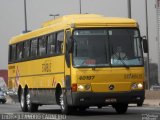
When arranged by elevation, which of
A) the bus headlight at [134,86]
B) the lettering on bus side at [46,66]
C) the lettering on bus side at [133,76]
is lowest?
the bus headlight at [134,86]

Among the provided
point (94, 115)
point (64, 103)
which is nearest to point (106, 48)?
point (64, 103)

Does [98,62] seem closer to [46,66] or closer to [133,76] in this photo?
[133,76]

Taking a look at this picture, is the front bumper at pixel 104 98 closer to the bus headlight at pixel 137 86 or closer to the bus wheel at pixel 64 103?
the bus headlight at pixel 137 86

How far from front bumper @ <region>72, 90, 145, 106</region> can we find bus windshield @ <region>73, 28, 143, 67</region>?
3.33ft

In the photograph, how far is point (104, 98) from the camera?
23672 millimetres

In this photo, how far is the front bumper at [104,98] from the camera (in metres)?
23.5

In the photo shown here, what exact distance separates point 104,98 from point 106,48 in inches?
69.3

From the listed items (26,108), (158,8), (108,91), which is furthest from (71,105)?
(158,8)

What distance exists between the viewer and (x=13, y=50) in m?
33.5

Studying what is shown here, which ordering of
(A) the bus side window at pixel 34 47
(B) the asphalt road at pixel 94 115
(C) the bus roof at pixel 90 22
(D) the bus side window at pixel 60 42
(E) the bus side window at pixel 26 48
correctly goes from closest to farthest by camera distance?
1. (B) the asphalt road at pixel 94 115
2. (C) the bus roof at pixel 90 22
3. (D) the bus side window at pixel 60 42
4. (A) the bus side window at pixel 34 47
5. (E) the bus side window at pixel 26 48

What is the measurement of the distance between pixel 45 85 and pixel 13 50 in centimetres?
671

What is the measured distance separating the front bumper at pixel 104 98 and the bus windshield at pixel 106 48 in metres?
1.02

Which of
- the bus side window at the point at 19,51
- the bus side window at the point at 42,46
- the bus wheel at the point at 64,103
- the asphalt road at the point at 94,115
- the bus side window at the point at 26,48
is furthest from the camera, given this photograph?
the bus side window at the point at 19,51

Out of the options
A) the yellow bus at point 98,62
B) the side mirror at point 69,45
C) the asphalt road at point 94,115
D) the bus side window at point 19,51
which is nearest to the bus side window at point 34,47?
the bus side window at point 19,51
